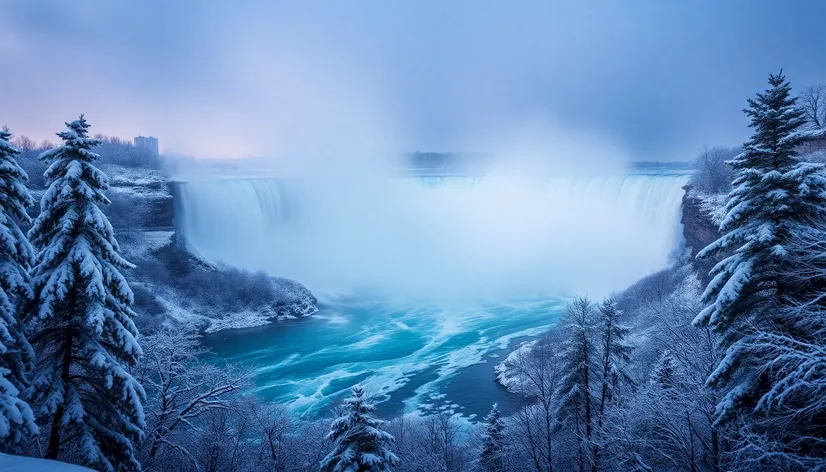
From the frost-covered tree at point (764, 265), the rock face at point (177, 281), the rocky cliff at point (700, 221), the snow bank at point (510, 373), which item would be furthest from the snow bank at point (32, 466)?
the rock face at point (177, 281)

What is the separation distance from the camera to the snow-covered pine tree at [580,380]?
50.4ft

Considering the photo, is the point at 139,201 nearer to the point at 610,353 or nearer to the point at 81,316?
the point at 81,316

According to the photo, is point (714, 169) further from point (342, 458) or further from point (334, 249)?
point (334, 249)

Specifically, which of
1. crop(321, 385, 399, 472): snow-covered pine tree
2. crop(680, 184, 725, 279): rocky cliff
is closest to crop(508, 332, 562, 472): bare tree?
crop(321, 385, 399, 472): snow-covered pine tree

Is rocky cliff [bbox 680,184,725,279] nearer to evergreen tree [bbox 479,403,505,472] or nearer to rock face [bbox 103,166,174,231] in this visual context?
evergreen tree [bbox 479,403,505,472]

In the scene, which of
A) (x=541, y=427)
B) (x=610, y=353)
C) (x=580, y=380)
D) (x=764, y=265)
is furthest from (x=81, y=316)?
(x=610, y=353)

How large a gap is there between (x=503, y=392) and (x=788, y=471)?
24604mm

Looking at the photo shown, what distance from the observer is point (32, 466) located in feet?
15.1

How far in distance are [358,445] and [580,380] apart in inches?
357

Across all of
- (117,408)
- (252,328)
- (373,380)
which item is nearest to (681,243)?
(373,380)

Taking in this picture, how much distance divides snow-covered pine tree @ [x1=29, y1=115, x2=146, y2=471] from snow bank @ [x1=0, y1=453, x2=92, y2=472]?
3.98m

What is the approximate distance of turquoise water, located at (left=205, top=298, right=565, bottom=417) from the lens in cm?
3089

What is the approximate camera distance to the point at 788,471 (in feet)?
22.2

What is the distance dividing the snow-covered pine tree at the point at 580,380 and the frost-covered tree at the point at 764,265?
253 inches
